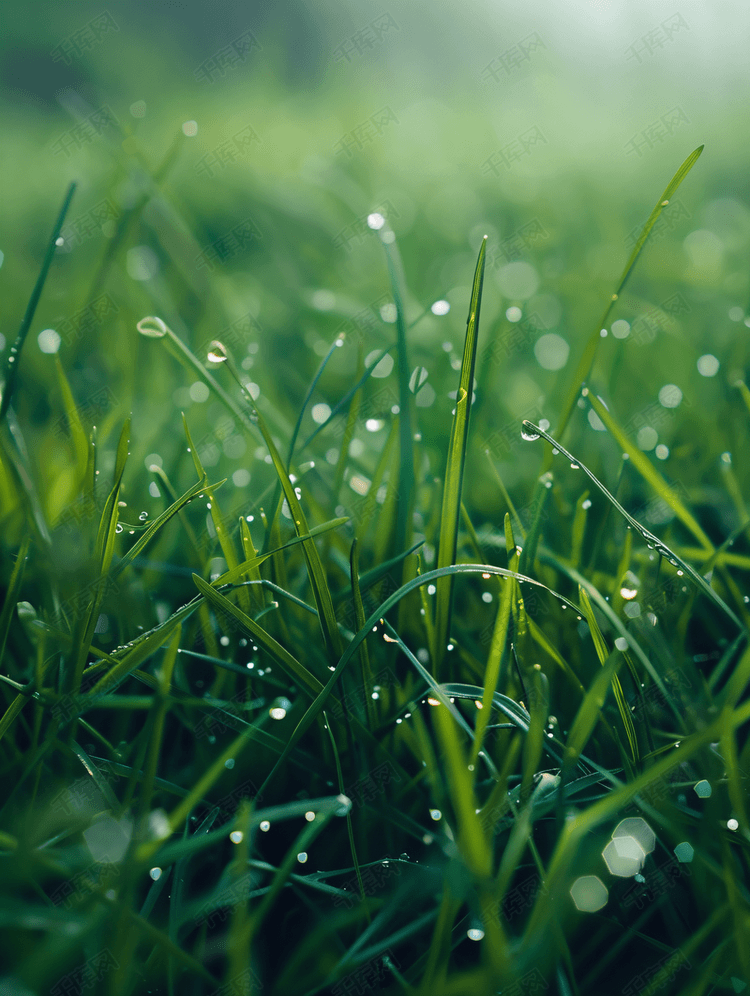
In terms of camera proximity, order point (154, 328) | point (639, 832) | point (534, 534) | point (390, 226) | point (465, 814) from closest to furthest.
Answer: point (465, 814) → point (639, 832) → point (534, 534) → point (154, 328) → point (390, 226)

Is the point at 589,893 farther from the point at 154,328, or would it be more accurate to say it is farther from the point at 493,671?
the point at 154,328

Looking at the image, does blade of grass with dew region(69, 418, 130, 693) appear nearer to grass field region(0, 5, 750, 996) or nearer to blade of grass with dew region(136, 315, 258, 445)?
grass field region(0, 5, 750, 996)

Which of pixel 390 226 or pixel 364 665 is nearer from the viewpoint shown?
pixel 364 665

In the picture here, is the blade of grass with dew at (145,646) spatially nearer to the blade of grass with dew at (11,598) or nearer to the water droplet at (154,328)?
the blade of grass with dew at (11,598)

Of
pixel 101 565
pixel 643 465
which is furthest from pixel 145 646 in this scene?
pixel 643 465

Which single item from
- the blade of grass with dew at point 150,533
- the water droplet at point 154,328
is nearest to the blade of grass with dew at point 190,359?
the water droplet at point 154,328

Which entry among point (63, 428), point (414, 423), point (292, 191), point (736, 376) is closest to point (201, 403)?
point (63, 428)

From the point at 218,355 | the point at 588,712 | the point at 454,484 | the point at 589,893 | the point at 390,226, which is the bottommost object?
the point at 589,893
